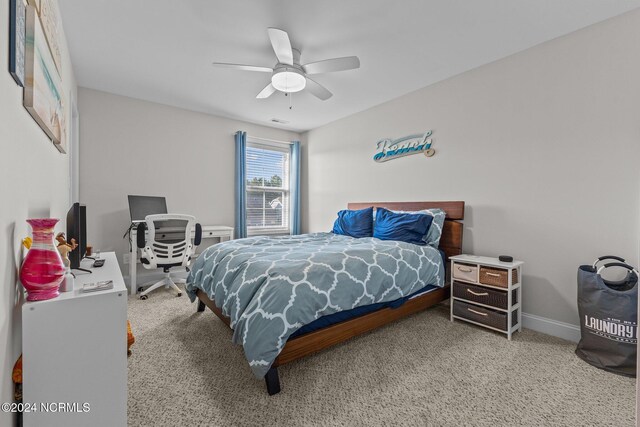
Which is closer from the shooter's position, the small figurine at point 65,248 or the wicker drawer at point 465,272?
the small figurine at point 65,248

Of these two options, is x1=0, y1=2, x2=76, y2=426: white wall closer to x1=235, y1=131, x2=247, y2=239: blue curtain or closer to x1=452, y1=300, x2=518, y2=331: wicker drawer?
x1=452, y1=300, x2=518, y2=331: wicker drawer

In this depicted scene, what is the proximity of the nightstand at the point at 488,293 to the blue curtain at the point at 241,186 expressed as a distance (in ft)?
10.4

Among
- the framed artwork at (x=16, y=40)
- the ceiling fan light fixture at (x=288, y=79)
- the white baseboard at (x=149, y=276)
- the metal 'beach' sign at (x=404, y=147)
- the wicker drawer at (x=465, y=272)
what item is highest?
the ceiling fan light fixture at (x=288, y=79)

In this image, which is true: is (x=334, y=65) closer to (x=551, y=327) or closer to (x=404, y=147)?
(x=404, y=147)

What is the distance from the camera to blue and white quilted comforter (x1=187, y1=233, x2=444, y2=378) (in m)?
1.59

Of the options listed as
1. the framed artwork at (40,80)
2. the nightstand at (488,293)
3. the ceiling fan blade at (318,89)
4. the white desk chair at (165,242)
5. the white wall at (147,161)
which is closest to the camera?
the framed artwork at (40,80)

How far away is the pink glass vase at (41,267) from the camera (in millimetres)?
1045

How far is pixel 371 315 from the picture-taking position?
2156 millimetres

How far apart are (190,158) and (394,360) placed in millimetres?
3787

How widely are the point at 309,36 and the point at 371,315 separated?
91.8 inches

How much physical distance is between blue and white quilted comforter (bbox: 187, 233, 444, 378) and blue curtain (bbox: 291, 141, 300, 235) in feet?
7.90

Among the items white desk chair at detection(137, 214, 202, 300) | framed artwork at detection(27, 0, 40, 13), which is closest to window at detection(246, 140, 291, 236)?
white desk chair at detection(137, 214, 202, 300)

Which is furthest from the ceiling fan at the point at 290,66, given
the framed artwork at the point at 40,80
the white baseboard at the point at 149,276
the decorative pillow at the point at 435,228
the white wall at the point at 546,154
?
the white baseboard at the point at 149,276

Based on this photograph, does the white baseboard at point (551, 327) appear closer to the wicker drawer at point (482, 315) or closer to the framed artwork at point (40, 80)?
the wicker drawer at point (482, 315)
